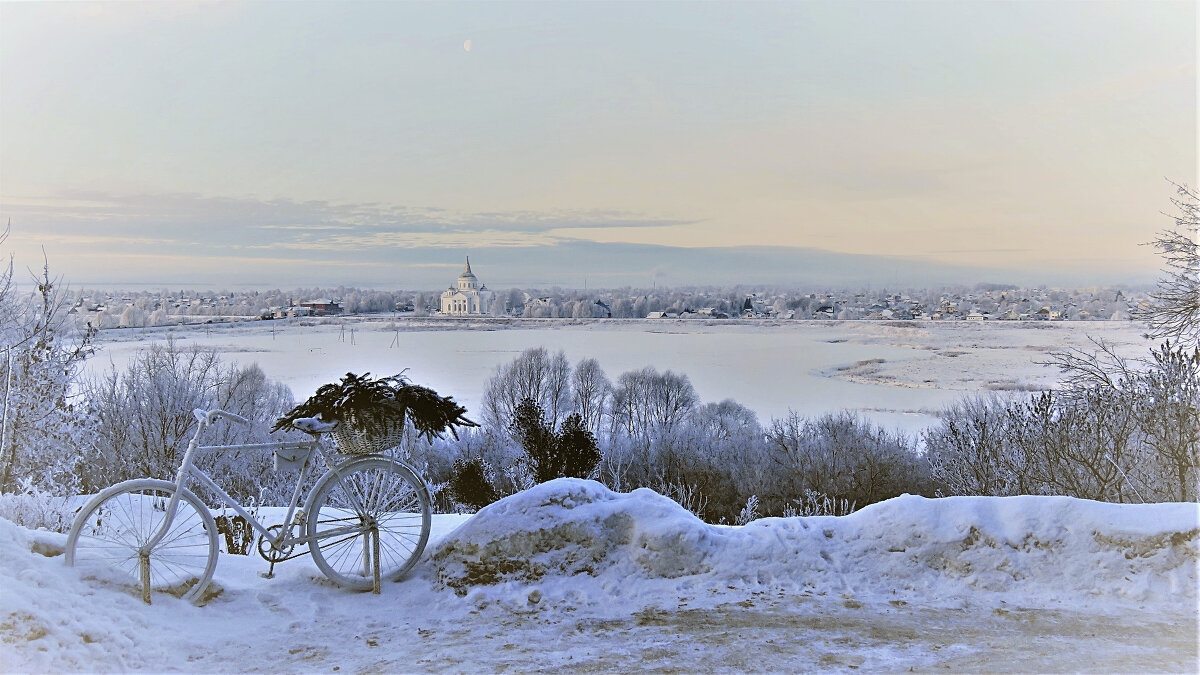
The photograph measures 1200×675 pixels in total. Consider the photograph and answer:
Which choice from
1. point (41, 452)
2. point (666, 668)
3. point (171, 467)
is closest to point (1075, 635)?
point (666, 668)

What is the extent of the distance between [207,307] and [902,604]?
70533mm

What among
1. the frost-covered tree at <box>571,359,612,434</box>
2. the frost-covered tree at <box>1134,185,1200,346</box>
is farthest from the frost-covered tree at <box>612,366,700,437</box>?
the frost-covered tree at <box>1134,185,1200,346</box>

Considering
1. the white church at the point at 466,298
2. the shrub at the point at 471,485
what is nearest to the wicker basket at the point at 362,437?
the shrub at the point at 471,485

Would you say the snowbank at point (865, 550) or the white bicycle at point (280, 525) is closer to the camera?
the white bicycle at point (280, 525)

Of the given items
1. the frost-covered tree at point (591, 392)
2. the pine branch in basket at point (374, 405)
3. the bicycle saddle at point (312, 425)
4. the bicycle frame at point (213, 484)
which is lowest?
the frost-covered tree at point (591, 392)

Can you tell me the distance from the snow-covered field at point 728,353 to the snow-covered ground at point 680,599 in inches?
1724

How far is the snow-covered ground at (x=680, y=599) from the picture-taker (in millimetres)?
3914

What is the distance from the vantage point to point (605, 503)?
5352mm

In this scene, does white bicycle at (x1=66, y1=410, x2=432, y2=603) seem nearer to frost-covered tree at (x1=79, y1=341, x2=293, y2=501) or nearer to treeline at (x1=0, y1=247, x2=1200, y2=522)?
treeline at (x1=0, y1=247, x2=1200, y2=522)

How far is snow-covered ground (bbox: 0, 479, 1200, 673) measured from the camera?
154 inches

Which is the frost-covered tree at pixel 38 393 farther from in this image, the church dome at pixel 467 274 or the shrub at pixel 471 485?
the church dome at pixel 467 274

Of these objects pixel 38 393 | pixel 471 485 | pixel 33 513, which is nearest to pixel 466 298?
pixel 471 485

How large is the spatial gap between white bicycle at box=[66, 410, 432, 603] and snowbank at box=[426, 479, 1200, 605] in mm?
392

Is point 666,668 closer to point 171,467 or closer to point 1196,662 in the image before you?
point 1196,662
